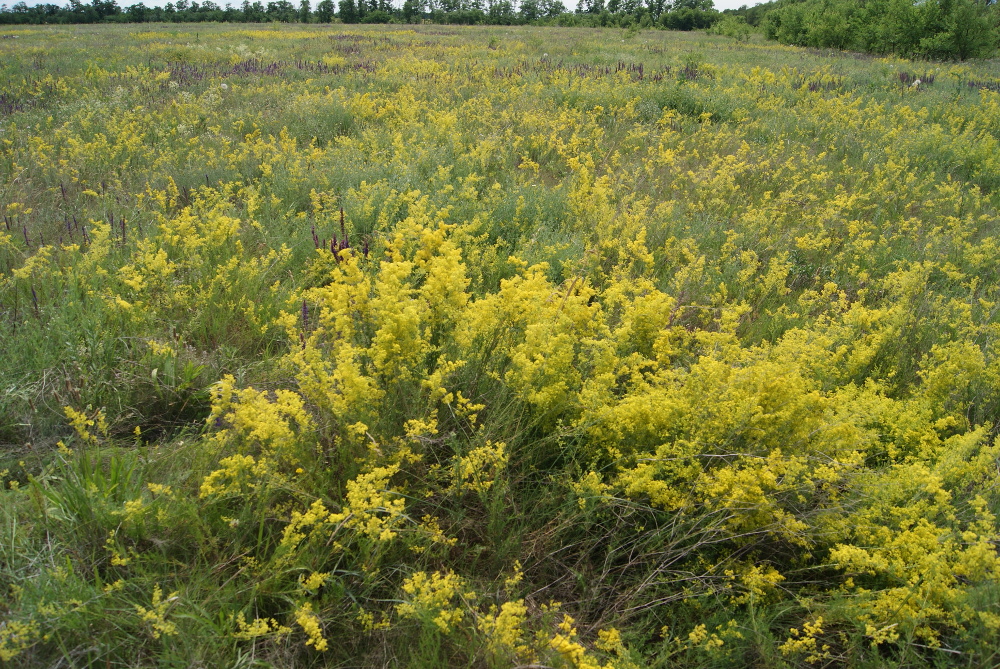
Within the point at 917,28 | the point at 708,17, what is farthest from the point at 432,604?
the point at 708,17

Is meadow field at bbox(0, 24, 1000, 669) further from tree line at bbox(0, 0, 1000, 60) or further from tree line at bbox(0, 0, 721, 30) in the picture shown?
tree line at bbox(0, 0, 721, 30)

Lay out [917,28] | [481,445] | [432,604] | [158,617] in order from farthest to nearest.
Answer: [917,28], [481,445], [432,604], [158,617]

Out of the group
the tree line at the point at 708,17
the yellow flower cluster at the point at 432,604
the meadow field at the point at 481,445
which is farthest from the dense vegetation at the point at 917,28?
the yellow flower cluster at the point at 432,604

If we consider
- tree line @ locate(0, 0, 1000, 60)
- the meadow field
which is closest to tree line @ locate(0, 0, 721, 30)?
tree line @ locate(0, 0, 1000, 60)

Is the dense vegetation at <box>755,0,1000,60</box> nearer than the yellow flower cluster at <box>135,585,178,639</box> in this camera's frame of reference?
No

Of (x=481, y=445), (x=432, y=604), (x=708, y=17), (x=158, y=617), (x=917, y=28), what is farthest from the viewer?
(x=708, y=17)

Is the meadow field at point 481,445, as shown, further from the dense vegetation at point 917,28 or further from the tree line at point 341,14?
the tree line at point 341,14

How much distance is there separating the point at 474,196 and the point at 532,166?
64.2 inches

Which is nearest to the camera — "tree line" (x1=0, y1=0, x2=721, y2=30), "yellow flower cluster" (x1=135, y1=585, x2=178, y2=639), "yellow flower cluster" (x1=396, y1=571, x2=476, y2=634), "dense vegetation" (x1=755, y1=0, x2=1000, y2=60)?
"yellow flower cluster" (x1=135, y1=585, x2=178, y2=639)

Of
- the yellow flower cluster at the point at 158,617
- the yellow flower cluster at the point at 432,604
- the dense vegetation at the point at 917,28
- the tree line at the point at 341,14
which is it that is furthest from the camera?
the tree line at the point at 341,14

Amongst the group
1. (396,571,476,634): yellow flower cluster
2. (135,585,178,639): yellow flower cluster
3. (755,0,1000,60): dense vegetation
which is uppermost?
(755,0,1000,60): dense vegetation

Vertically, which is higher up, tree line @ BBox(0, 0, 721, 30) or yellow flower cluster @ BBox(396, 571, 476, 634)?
tree line @ BBox(0, 0, 721, 30)

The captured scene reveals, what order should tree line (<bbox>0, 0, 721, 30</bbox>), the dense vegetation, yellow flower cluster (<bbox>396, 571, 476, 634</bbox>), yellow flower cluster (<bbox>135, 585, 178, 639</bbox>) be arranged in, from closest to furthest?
yellow flower cluster (<bbox>135, 585, 178, 639</bbox>), yellow flower cluster (<bbox>396, 571, 476, 634</bbox>), the dense vegetation, tree line (<bbox>0, 0, 721, 30</bbox>)

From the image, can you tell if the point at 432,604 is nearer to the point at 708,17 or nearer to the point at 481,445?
the point at 481,445
